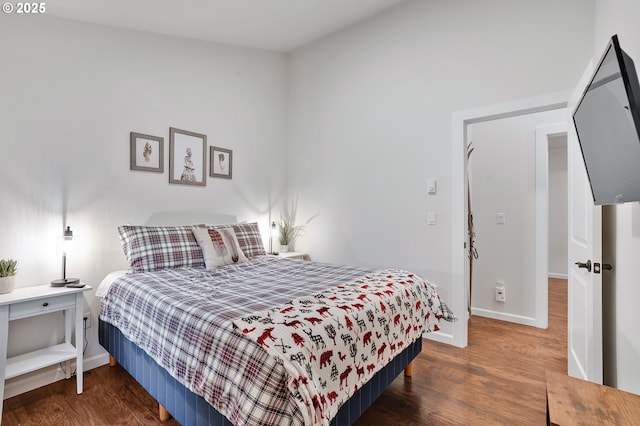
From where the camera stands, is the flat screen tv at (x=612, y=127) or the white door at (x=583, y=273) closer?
the flat screen tv at (x=612, y=127)

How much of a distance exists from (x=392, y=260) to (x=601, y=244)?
5.52ft

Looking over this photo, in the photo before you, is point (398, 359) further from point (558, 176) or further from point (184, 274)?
point (558, 176)

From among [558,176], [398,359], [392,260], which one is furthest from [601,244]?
[558,176]

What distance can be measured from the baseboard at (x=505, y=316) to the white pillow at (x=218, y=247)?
2738 millimetres

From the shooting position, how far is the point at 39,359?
203 centimetres

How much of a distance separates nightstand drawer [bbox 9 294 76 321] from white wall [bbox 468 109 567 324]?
3847mm

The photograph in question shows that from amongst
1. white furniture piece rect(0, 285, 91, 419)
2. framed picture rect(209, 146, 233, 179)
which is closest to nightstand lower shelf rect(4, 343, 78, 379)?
white furniture piece rect(0, 285, 91, 419)

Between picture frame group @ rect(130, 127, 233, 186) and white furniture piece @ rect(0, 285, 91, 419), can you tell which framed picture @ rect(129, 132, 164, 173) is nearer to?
picture frame group @ rect(130, 127, 233, 186)

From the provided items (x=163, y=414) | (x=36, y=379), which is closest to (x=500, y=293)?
(x=163, y=414)

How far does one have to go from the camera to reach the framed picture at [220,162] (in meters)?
3.34

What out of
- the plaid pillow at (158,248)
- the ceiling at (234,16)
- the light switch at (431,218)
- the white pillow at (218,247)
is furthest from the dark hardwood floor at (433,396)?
the ceiling at (234,16)

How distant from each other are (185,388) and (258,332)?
0.65 meters

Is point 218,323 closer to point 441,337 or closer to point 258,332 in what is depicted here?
point 258,332

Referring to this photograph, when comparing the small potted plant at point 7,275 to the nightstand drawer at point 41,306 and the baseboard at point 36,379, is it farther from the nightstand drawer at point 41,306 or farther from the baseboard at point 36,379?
the baseboard at point 36,379
